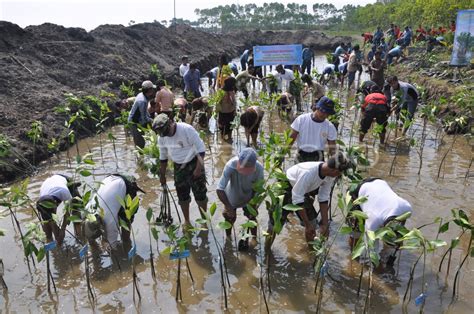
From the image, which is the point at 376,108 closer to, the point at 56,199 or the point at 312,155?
the point at 312,155

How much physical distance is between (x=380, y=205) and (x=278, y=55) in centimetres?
865

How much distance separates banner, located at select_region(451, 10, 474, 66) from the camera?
1011 centimetres

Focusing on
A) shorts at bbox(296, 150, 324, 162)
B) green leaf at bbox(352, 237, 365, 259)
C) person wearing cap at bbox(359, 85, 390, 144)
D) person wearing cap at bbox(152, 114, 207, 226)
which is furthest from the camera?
person wearing cap at bbox(359, 85, 390, 144)

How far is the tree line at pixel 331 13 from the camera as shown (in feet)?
69.6

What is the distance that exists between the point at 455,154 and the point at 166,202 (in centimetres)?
572

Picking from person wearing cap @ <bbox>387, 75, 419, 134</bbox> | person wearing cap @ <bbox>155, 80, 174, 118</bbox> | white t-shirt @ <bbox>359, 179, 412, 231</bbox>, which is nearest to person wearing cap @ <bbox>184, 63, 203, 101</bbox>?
person wearing cap @ <bbox>155, 80, 174, 118</bbox>

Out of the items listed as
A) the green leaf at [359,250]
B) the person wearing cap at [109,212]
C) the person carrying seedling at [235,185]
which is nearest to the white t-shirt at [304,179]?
the person carrying seedling at [235,185]

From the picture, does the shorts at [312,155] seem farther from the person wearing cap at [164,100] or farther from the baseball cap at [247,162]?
the person wearing cap at [164,100]

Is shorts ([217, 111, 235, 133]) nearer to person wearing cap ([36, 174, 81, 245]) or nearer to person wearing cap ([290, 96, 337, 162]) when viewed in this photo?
person wearing cap ([290, 96, 337, 162])

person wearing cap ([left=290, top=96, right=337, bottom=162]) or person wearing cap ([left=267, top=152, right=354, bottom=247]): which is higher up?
person wearing cap ([left=290, top=96, right=337, bottom=162])

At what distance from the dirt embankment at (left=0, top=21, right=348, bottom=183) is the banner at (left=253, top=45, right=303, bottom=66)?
445 cm

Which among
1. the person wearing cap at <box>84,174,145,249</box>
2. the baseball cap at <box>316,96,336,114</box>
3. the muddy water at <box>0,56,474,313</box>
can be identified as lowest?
the muddy water at <box>0,56,474,313</box>

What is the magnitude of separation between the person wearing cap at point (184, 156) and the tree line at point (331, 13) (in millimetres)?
19266

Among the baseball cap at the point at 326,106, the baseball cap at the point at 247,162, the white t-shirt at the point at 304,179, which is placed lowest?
the white t-shirt at the point at 304,179
